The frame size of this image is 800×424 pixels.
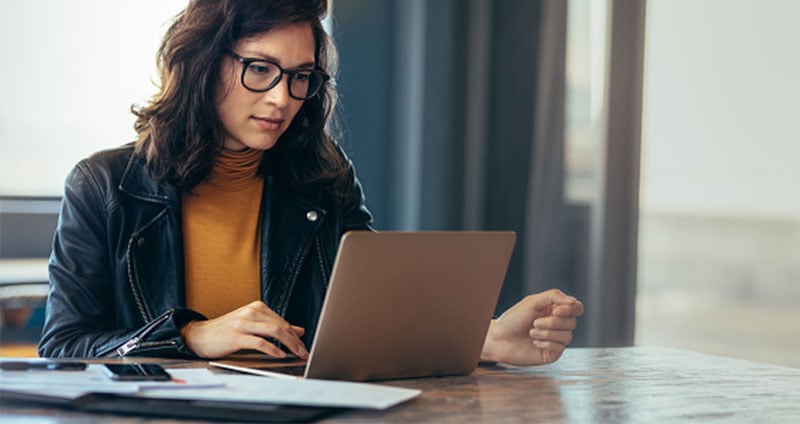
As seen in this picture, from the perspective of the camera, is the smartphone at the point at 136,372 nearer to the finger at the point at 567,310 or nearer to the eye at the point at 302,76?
the finger at the point at 567,310

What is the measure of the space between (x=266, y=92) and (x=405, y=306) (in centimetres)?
75

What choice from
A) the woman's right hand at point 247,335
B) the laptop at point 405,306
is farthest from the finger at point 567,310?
the woman's right hand at point 247,335

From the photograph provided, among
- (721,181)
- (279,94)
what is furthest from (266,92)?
(721,181)

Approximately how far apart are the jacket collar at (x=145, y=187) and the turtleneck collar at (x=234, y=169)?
0.43 ft

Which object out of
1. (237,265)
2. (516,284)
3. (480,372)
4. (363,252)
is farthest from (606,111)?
(363,252)

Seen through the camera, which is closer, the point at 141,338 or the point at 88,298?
the point at 141,338

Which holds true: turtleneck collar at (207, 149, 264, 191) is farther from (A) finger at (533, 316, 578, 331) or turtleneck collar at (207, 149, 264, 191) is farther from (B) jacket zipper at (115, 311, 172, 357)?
(A) finger at (533, 316, 578, 331)

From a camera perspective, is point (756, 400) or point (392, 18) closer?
point (756, 400)

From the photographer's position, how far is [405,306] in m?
1.35

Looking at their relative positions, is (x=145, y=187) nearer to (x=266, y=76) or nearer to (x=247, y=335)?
(x=266, y=76)

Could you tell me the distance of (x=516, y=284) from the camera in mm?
3938

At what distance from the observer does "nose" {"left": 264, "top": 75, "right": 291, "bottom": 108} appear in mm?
1938

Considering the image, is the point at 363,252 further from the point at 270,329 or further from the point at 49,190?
the point at 49,190

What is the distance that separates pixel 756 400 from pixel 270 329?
0.71 m
